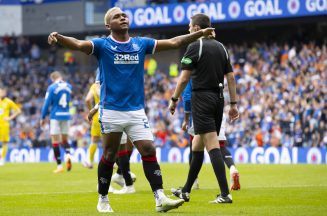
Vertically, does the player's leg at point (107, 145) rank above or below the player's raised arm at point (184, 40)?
below

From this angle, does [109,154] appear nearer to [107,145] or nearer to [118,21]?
[107,145]

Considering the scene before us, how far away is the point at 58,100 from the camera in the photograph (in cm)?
2198

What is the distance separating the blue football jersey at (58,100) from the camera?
21.8 metres

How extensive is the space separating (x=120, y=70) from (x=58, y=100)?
473 inches

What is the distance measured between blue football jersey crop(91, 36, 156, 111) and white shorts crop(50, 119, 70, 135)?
477 inches

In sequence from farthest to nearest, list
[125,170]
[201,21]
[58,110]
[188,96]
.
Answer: [58,110] < [188,96] < [125,170] < [201,21]

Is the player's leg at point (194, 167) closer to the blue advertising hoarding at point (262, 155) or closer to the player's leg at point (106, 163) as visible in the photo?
the player's leg at point (106, 163)

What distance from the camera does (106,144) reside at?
34.3 ft

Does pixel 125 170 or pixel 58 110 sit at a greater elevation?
pixel 125 170

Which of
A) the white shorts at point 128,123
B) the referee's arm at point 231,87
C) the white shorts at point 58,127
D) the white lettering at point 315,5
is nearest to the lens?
the white shorts at point 128,123

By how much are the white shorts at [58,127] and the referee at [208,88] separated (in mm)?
11097

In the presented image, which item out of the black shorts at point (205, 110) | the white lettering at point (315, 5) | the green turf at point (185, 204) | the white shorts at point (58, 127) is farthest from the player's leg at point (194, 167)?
the white lettering at point (315, 5)

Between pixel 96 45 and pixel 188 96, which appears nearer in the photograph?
pixel 96 45

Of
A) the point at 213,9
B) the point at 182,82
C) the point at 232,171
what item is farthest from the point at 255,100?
the point at 182,82
